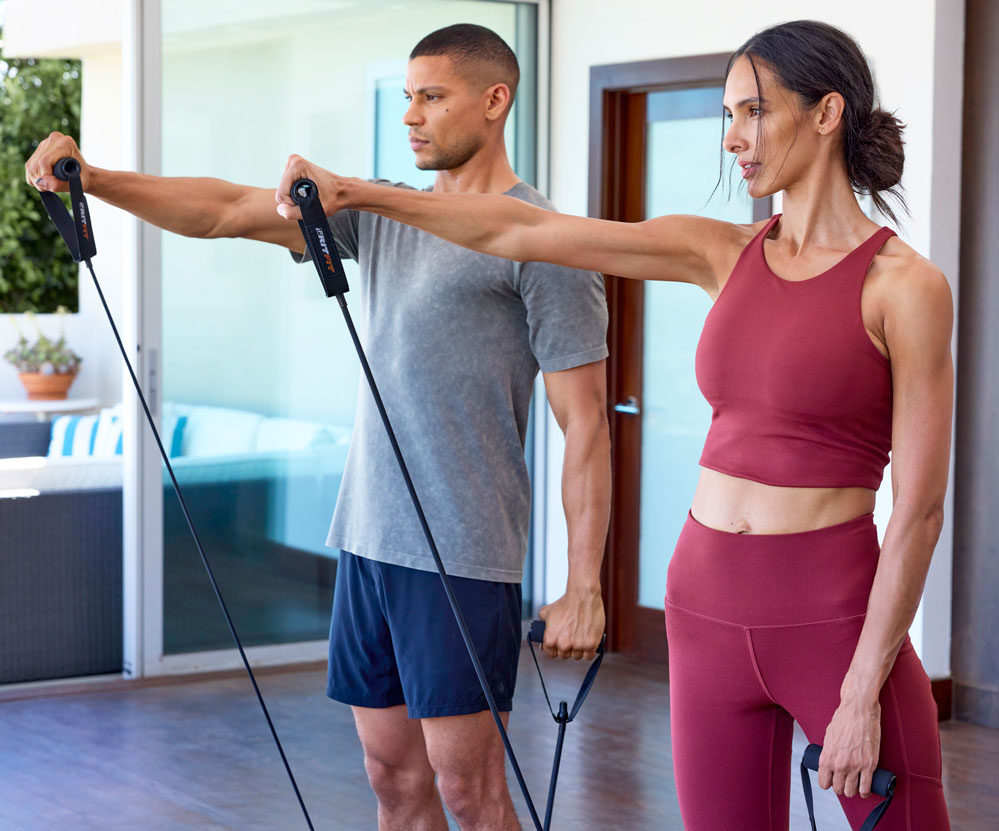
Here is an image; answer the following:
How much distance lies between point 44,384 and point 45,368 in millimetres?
94

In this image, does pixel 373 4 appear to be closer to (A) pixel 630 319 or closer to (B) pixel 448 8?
(B) pixel 448 8

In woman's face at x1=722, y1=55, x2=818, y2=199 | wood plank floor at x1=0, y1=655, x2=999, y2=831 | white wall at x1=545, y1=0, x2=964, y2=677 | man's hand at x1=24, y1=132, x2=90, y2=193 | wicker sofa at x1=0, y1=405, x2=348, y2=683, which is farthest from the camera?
wicker sofa at x1=0, y1=405, x2=348, y2=683

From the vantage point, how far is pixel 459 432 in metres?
2.04

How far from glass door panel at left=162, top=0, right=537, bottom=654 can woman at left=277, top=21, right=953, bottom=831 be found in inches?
119

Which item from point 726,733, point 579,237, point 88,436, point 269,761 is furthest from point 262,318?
point 726,733

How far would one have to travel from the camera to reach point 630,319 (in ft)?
16.1

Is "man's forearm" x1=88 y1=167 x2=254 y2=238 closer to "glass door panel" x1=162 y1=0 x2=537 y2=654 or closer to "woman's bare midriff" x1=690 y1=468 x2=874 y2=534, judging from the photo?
"woman's bare midriff" x1=690 y1=468 x2=874 y2=534

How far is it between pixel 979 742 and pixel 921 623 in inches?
14.9

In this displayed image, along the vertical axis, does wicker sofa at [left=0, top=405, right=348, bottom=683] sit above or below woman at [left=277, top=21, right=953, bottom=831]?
below

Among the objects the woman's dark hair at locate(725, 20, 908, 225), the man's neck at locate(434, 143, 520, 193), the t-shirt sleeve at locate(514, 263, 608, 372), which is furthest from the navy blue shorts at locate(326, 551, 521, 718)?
the woman's dark hair at locate(725, 20, 908, 225)

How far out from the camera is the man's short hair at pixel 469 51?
6.88 feet

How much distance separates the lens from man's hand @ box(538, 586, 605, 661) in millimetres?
1999

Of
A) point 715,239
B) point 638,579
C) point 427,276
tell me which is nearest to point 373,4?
point 638,579

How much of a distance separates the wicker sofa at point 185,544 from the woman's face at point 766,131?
10.7 ft
